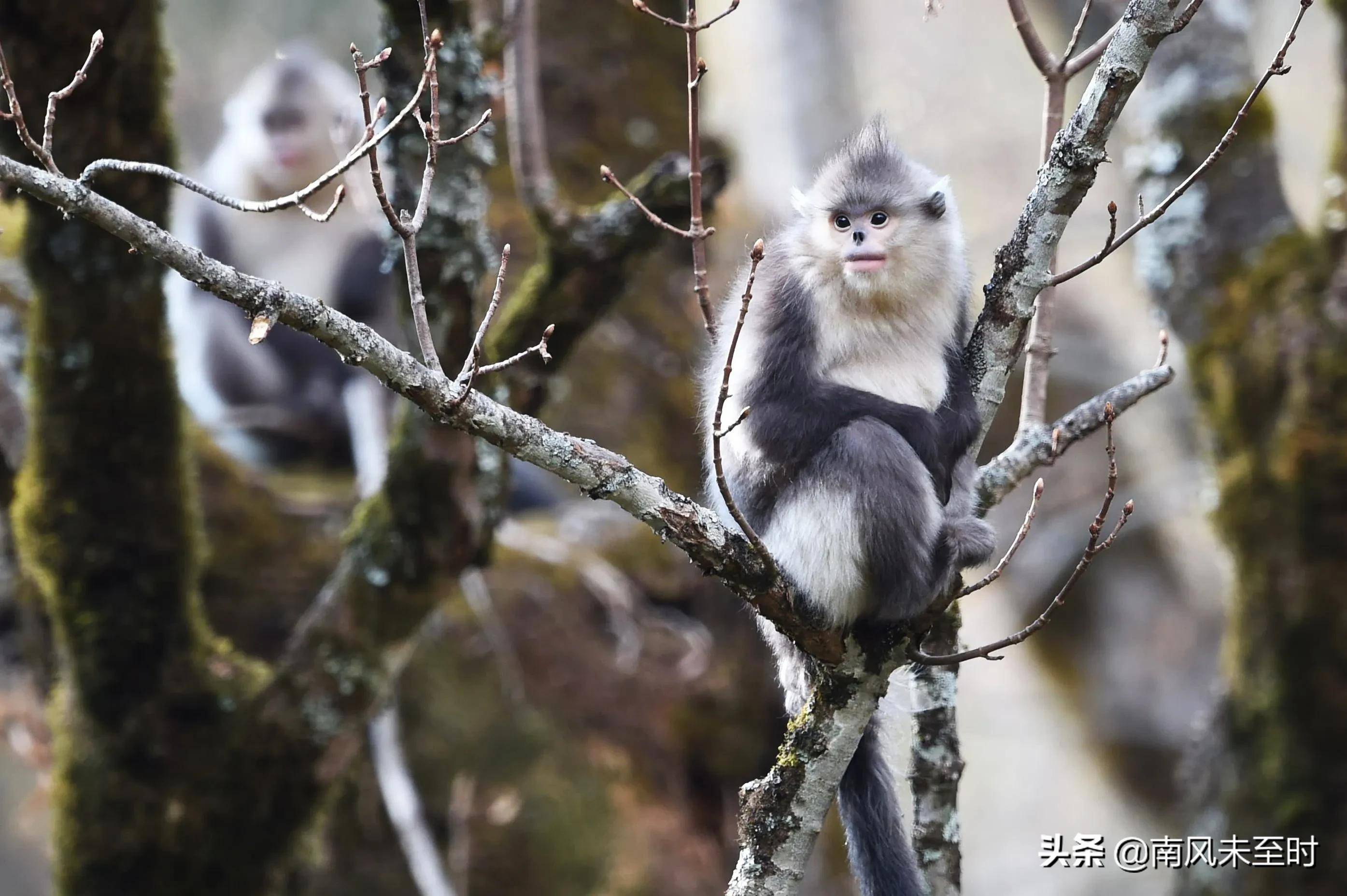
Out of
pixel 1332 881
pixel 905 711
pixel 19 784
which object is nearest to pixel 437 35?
pixel 905 711

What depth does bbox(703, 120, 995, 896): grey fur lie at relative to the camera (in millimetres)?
2885

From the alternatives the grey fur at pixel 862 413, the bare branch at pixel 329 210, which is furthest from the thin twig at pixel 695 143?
the bare branch at pixel 329 210

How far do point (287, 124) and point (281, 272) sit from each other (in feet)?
2.61

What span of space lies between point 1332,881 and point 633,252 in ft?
11.1

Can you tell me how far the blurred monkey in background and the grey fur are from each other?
9.76ft

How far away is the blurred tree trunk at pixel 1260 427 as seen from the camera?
4629 mm

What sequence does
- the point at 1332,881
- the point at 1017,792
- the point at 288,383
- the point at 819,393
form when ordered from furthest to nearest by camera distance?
the point at 1017,792
the point at 288,383
the point at 1332,881
the point at 819,393

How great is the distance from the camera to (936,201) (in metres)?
3.37

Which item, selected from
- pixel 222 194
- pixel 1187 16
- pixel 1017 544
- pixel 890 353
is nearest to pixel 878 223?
pixel 890 353

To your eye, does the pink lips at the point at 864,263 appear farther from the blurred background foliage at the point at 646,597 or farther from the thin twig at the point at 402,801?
the thin twig at the point at 402,801

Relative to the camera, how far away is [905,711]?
3.15 meters

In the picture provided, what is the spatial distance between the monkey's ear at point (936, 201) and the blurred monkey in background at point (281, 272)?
3.11 metres

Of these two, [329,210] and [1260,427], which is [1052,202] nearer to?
[329,210]

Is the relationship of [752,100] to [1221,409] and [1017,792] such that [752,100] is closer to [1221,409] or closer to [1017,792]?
[1221,409]
